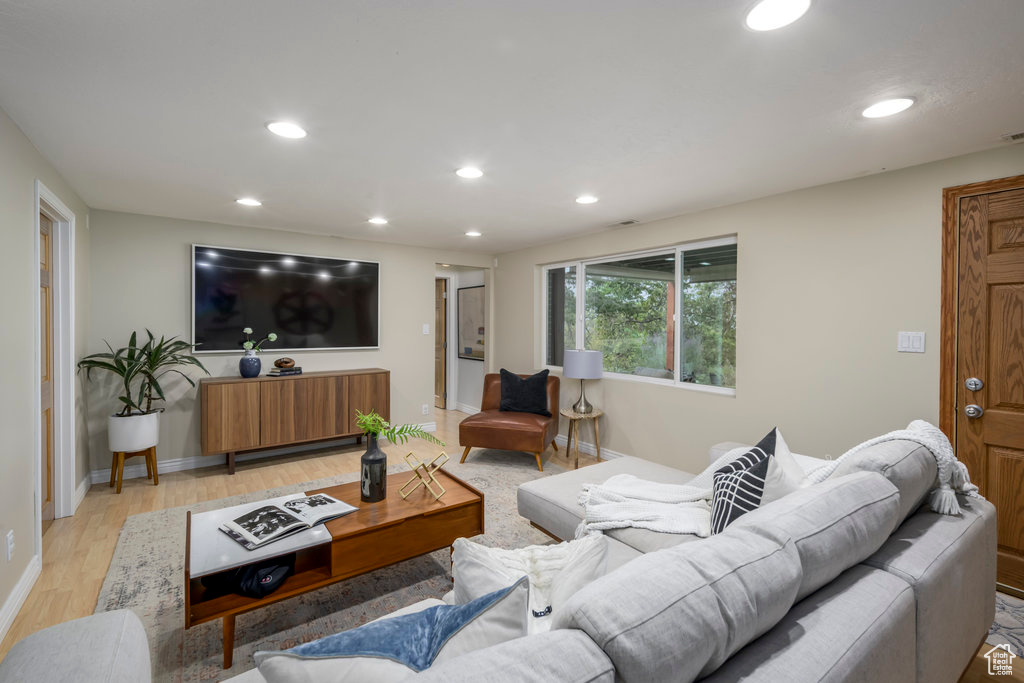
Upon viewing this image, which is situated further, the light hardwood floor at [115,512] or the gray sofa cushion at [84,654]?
the light hardwood floor at [115,512]

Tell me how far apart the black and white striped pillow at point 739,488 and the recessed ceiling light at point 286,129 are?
2.40 m

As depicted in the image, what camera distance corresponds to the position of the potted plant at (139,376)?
11.8ft

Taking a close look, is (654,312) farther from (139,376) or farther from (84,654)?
(139,376)

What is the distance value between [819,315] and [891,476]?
6.21 ft

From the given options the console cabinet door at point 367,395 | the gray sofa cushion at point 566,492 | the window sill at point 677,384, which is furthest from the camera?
the console cabinet door at point 367,395

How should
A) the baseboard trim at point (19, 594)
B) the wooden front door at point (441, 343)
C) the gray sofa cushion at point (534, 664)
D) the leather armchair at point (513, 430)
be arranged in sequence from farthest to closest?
the wooden front door at point (441, 343)
the leather armchair at point (513, 430)
the baseboard trim at point (19, 594)
the gray sofa cushion at point (534, 664)

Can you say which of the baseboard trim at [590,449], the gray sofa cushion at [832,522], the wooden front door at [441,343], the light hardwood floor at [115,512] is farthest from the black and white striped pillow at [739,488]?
the wooden front door at [441,343]

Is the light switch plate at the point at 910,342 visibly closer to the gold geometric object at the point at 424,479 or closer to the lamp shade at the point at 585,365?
the lamp shade at the point at 585,365

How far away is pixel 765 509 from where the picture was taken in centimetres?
125

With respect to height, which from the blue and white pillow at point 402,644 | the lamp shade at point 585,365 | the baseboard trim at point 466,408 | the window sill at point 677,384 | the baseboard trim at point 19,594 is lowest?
the baseboard trim at point 19,594

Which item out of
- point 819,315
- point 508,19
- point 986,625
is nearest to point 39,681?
point 508,19

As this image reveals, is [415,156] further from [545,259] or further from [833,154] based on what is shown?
[545,259]

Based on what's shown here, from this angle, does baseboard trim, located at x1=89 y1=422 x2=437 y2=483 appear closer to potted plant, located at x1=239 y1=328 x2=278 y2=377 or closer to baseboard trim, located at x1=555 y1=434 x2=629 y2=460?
potted plant, located at x1=239 y1=328 x2=278 y2=377

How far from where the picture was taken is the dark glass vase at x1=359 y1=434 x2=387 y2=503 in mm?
2393
